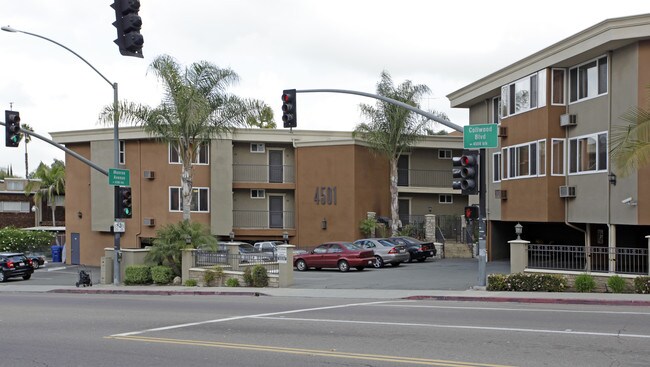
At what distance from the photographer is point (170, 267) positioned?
3108cm

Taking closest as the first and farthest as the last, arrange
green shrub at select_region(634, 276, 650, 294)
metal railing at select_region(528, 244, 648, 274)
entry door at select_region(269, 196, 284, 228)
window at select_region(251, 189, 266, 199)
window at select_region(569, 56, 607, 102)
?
green shrub at select_region(634, 276, 650, 294) → metal railing at select_region(528, 244, 648, 274) → window at select_region(569, 56, 607, 102) → entry door at select_region(269, 196, 284, 228) → window at select_region(251, 189, 266, 199)

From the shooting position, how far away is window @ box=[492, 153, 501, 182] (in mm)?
34862

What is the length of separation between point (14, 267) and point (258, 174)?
1505 cm

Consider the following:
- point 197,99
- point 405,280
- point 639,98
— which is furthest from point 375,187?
point 639,98

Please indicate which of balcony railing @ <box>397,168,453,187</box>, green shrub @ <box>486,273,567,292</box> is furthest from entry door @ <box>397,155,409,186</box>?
green shrub @ <box>486,273,567,292</box>

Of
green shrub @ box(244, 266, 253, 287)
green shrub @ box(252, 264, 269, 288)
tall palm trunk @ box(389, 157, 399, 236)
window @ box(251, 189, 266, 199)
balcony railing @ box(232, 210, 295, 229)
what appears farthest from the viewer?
window @ box(251, 189, 266, 199)

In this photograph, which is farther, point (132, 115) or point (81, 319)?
point (132, 115)

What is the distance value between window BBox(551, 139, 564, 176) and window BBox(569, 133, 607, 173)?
0.35 m

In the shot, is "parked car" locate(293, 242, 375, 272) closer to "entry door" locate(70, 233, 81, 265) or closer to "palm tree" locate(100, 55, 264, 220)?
"palm tree" locate(100, 55, 264, 220)

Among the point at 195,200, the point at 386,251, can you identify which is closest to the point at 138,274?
the point at 386,251

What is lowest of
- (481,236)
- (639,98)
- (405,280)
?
(405,280)

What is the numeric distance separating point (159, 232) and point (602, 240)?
59.2ft

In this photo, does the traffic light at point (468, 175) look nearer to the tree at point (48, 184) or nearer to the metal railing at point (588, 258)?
the metal railing at point (588, 258)

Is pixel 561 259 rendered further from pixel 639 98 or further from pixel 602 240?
pixel 602 240
